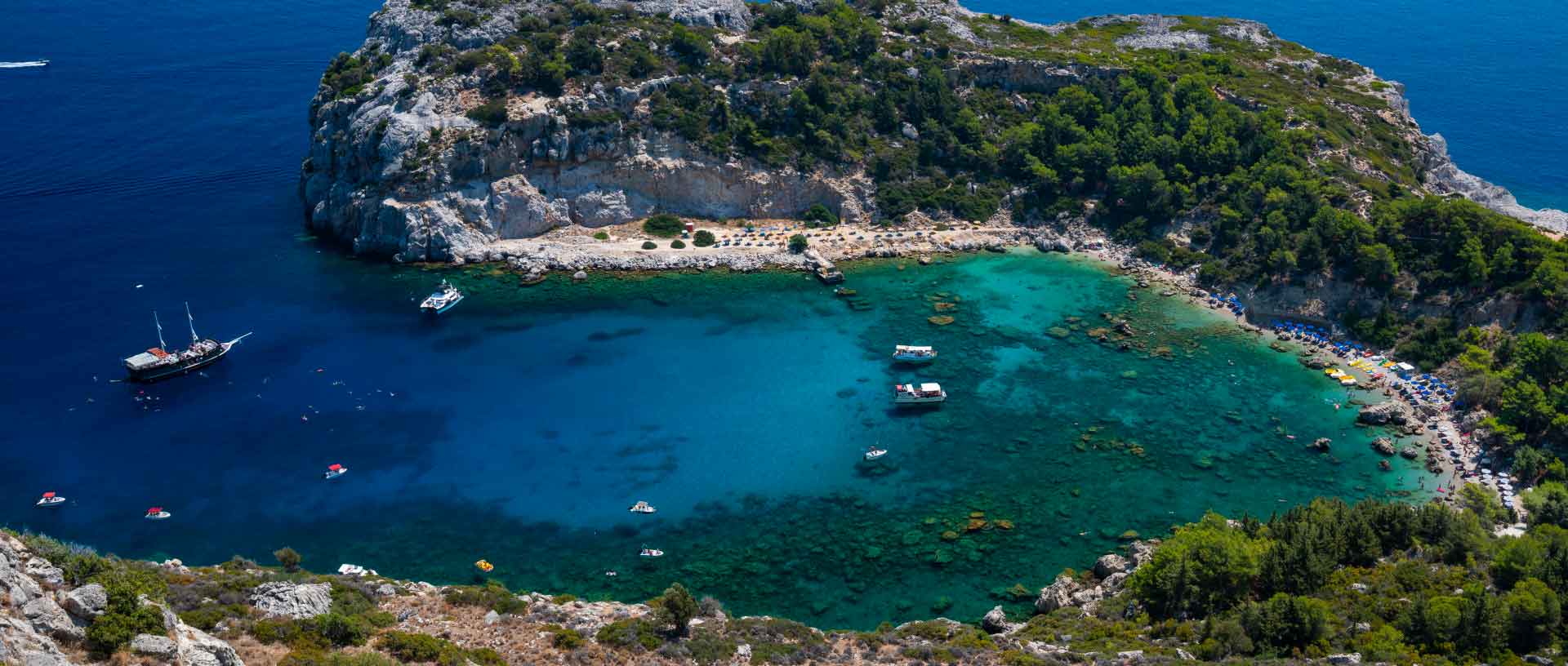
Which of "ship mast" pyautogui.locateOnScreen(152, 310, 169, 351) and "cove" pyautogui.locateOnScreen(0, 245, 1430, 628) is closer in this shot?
"cove" pyautogui.locateOnScreen(0, 245, 1430, 628)

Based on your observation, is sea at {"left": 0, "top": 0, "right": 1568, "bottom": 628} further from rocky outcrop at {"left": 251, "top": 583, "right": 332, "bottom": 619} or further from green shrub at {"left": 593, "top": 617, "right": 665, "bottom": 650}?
rocky outcrop at {"left": 251, "top": 583, "right": 332, "bottom": 619}

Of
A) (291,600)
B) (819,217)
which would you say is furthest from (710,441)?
(819,217)

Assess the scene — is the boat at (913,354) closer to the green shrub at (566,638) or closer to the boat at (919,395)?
the boat at (919,395)

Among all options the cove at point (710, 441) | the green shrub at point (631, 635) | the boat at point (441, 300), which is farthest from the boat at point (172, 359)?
the green shrub at point (631, 635)

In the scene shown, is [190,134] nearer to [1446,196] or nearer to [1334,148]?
[1334,148]

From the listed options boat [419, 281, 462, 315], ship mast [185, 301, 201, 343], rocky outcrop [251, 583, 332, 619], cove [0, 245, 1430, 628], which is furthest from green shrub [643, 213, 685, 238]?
rocky outcrop [251, 583, 332, 619]

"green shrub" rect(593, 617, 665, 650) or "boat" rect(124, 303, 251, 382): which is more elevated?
"green shrub" rect(593, 617, 665, 650)

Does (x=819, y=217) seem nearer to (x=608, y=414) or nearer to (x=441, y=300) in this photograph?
(x=441, y=300)
